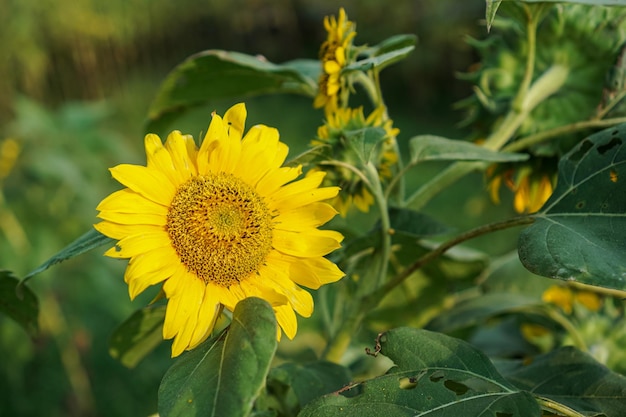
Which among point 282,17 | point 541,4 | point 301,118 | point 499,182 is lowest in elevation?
point 301,118

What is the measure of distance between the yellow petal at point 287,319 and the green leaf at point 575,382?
0.15 meters

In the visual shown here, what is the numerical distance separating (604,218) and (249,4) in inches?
206

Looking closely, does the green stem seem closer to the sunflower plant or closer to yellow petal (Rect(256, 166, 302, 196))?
the sunflower plant

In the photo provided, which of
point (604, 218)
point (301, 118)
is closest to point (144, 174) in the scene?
point (604, 218)

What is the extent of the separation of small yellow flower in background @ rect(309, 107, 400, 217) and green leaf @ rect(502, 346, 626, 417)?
142 millimetres

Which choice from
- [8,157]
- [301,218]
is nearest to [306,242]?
[301,218]

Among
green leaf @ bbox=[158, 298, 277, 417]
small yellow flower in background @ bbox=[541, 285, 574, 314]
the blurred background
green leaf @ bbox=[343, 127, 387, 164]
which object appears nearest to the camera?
green leaf @ bbox=[158, 298, 277, 417]

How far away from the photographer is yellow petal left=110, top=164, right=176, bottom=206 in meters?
0.38

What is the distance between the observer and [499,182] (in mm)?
599

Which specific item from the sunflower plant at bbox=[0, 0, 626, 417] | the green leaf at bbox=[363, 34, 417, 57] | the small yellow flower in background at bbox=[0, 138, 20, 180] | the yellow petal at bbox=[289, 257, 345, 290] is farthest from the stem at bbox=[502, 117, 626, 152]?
the small yellow flower in background at bbox=[0, 138, 20, 180]

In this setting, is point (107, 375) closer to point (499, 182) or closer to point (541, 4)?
point (499, 182)

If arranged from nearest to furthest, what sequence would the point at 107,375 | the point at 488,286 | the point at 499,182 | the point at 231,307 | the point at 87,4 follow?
the point at 231,307 → the point at 499,182 → the point at 488,286 → the point at 107,375 → the point at 87,4

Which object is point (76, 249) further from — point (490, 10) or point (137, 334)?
point (490, 10)

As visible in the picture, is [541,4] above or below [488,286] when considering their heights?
above
